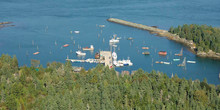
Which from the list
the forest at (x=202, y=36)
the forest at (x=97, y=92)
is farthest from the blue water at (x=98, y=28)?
the forest at (x=97, y=92)

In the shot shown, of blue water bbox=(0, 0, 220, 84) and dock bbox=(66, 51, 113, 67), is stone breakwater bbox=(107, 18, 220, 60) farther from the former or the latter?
dock bbox=(66, 51, 113, 67)

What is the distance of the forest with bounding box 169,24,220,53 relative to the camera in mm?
42125

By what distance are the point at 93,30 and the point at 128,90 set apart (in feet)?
85.5

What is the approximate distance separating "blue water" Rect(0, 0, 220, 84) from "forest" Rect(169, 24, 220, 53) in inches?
70.8

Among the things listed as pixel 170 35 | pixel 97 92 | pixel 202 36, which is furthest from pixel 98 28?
pixel 97 92

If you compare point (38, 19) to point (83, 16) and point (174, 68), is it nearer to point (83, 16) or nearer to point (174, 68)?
point (83, 16)

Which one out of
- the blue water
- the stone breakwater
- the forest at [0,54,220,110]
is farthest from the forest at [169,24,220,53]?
the forest at [0,54,220,110]

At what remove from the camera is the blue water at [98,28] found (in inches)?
1581

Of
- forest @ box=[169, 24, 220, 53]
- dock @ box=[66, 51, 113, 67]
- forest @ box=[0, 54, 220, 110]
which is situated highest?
forest @ box=[169, 24, 220, 53]

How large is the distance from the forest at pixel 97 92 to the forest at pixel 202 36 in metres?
13.2

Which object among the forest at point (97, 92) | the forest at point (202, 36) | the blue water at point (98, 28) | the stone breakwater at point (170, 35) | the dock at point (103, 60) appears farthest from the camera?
the forest at point (202, 36)

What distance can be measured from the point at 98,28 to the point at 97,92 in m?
27.3

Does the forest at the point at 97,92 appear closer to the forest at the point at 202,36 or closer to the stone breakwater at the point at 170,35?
the stone breakwater at the point at 170,35

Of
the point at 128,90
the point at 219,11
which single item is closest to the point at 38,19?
the point at 219,11
